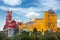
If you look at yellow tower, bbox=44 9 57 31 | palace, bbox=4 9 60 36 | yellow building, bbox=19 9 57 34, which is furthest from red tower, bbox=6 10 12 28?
yellow tower, bbox=44 9 57 31

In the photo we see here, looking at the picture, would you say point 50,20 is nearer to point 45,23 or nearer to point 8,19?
point 45,23

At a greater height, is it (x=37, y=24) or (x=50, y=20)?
(x=50, y=20)

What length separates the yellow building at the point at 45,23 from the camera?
4504 millimetres

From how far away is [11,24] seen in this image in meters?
4.61

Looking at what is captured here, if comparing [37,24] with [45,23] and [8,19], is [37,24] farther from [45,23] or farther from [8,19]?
[8,19]

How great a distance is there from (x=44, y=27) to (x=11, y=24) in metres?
1.07

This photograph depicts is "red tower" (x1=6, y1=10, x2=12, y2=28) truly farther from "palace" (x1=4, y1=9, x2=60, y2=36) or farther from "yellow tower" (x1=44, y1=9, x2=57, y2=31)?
"yellow tower" (x1=44, y1=9, x2=57, y2=31)

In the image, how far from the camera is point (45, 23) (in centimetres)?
456

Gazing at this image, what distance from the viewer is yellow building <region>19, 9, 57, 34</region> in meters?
4.50

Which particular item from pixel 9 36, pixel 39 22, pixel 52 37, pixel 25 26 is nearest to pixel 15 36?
pixel 9 36

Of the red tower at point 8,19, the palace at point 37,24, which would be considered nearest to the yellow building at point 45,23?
the palace at point 37,24

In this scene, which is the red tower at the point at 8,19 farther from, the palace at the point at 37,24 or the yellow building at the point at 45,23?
the yellow building at the point at 45,23

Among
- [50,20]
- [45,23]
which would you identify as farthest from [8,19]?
[50,20]

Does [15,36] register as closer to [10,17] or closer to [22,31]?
[22,31]
